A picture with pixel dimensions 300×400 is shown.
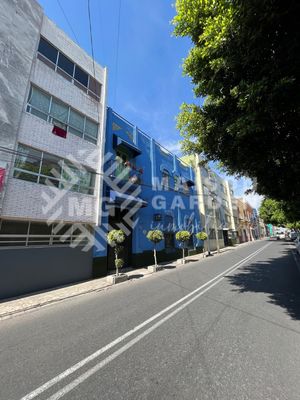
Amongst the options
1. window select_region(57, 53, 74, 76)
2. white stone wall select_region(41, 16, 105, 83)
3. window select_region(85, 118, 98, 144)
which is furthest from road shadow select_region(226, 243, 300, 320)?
white stone wall select_region(41, 16, 105, 83)

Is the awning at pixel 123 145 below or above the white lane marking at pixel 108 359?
above

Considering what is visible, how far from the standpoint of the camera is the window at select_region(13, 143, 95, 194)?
9.30 meters

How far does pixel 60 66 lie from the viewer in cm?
1198

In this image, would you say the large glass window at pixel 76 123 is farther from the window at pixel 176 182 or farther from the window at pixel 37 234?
the window at pixel 176 182

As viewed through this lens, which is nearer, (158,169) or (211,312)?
(211,312)

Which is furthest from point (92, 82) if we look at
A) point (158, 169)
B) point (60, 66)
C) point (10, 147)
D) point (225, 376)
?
point (225, 376)

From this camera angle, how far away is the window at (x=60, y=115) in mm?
10273

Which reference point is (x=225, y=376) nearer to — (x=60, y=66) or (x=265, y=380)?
(x=265, y=380)

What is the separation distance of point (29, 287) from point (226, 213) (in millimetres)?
38470

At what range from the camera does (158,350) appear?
12.4ft

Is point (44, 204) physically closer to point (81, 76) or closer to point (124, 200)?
point (124, 200)

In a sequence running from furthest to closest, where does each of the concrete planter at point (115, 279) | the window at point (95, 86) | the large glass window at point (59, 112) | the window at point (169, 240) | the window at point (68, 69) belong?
→ the window at point (169, 240) → the window at point (95, 86) → the window at point (68, 69) → the large glass window at point (59, 112) → the concrete planter at point (115, 279)

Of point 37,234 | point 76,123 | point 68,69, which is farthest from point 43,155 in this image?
point 68,69

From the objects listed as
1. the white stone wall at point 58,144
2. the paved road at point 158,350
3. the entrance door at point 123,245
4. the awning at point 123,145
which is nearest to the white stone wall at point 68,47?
the white stone wall at point 58,144
